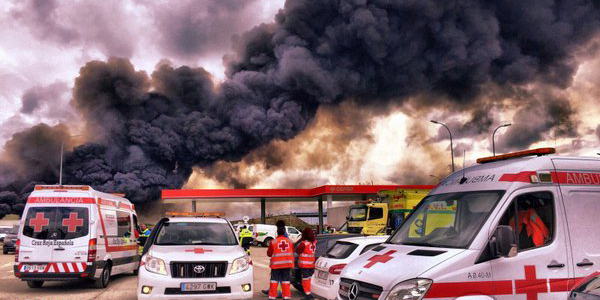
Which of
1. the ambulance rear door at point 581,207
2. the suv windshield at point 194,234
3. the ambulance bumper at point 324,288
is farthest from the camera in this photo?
the suv windshield at point 194,234

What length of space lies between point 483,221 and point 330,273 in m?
4.06

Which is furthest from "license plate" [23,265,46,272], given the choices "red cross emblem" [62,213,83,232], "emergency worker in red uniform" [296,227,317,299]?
"emergency worker in red uniform" [296,227,317,299]

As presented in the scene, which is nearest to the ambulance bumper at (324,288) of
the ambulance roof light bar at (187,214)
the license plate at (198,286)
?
the license plate at (198,286)

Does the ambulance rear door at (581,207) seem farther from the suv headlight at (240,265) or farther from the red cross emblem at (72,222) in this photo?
the red cross emblem at (72,222)

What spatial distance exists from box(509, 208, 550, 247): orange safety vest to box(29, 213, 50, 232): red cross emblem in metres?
10.2

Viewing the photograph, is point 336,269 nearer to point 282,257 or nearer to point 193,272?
point 282,257

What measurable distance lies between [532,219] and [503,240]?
93cm

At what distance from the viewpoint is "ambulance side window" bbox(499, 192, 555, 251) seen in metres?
5.48

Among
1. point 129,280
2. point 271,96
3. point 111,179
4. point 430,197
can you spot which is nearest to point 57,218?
point 129,280

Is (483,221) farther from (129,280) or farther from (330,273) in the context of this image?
(129,280)

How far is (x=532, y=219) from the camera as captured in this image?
18.7 ft

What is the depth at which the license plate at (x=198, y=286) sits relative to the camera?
8086 mm

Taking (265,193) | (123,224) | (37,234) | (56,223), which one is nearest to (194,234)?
(56,223)

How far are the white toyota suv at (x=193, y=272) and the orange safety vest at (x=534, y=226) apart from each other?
4.45 meters
